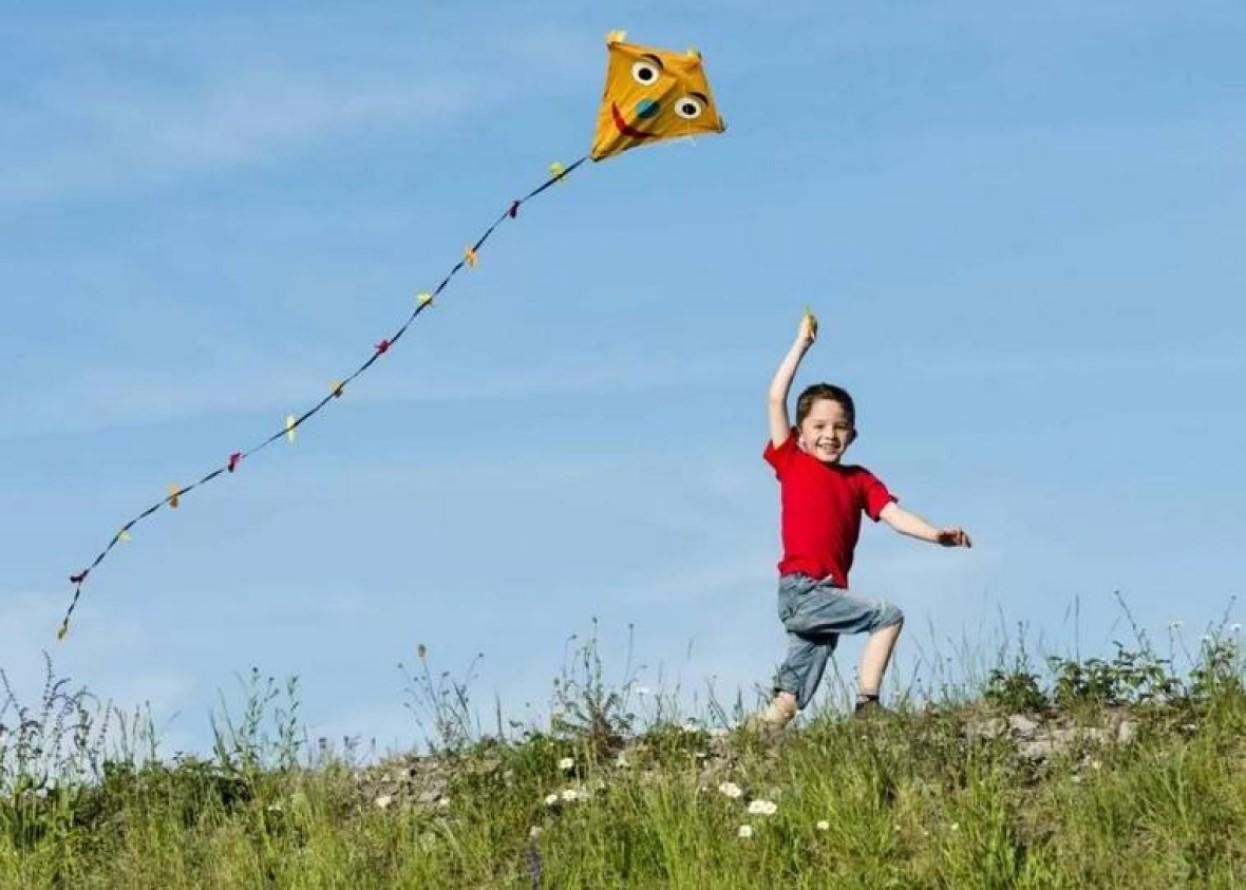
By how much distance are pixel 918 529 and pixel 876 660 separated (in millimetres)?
758

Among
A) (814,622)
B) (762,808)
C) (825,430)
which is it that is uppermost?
(825,430)

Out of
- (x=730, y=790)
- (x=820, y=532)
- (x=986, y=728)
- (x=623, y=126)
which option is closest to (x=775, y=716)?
(x=820, y=532)

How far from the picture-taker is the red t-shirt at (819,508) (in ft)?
35.0

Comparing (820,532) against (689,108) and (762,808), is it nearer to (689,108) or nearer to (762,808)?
(689,108)

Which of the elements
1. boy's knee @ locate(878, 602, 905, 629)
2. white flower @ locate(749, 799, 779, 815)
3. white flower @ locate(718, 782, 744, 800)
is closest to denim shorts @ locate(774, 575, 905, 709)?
boy's knee @ locate(878, 602, 905, 629)

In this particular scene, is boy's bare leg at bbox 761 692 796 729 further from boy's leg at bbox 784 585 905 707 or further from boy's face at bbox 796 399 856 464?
boy's face at bbox 796 399 856 464

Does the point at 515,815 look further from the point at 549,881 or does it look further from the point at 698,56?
the point at 698,56

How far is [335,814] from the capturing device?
32.1 ft

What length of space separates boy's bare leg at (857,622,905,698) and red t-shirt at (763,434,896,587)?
37cm

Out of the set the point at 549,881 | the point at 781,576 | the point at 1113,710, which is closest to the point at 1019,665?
the point at 1113,710

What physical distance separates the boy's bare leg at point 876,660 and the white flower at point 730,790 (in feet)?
4.96

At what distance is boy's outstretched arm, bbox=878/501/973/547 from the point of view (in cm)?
1063

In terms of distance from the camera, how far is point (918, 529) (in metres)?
10.8

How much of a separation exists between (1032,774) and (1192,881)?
1173 millimetres
